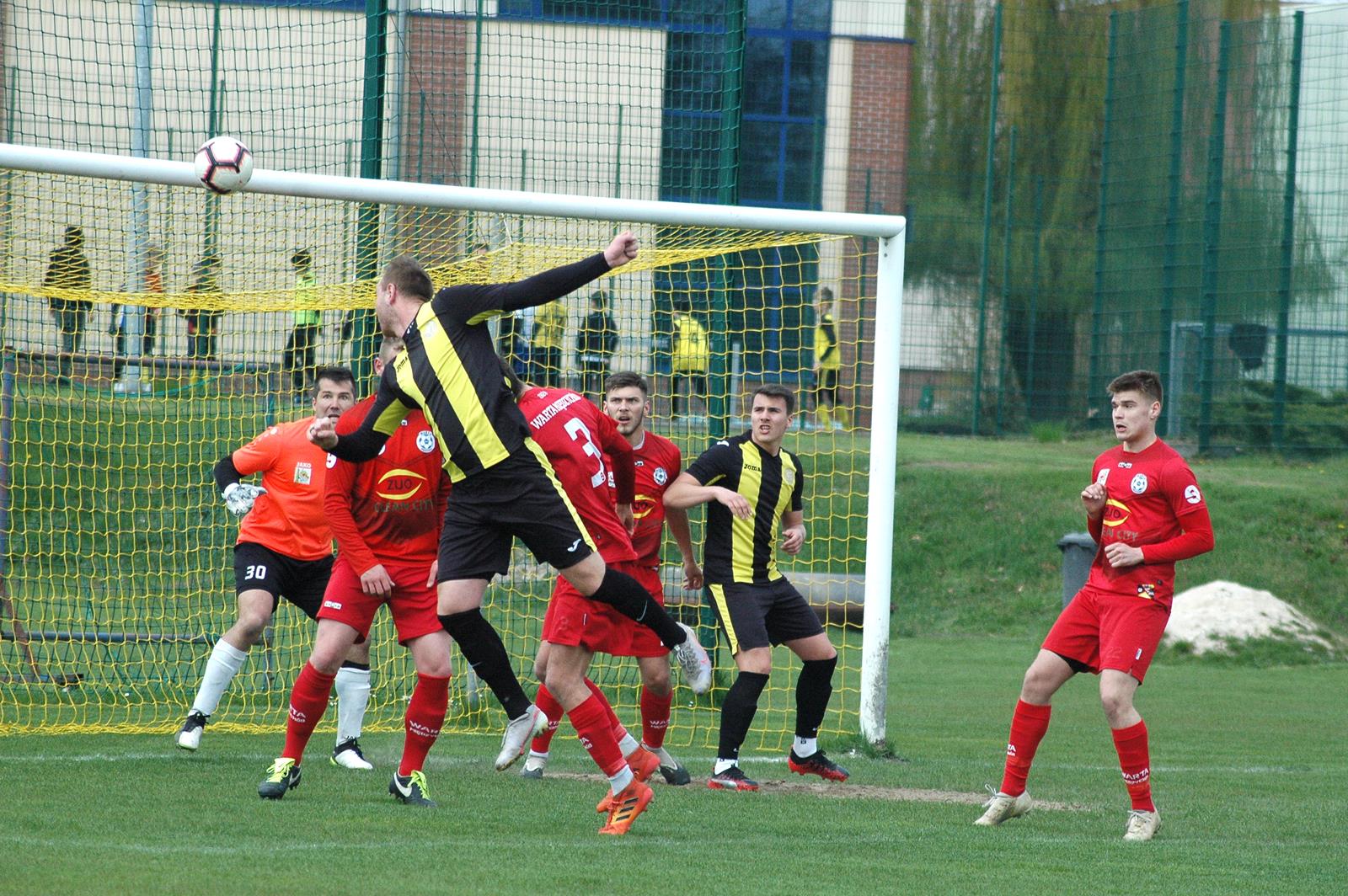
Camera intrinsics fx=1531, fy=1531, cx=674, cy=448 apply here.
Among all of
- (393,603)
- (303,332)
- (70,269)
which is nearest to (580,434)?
(393,603)

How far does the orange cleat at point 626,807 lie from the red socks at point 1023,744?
162cm

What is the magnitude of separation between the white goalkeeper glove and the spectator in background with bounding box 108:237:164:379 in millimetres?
1755

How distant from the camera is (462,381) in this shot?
232 inches

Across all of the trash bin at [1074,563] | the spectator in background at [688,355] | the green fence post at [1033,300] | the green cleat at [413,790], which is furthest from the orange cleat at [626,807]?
the green fence post at [1033,300]

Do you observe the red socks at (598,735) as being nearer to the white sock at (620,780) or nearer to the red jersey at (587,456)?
the white sock at (620,780)

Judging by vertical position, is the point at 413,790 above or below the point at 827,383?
below

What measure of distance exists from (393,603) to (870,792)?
2.41 meters

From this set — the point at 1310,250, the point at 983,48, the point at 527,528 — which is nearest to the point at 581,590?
the point at 527,528

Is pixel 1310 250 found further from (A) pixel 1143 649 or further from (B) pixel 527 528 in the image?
(B) pixel 527 528

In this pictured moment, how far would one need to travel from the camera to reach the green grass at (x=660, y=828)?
486 cm

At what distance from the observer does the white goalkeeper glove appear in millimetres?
7906

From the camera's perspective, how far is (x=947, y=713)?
10.6 meters

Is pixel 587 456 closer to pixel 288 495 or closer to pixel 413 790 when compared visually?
pixel 413 790

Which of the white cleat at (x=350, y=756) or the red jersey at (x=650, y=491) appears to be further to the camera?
the red jersey at (x=650, y=491)
